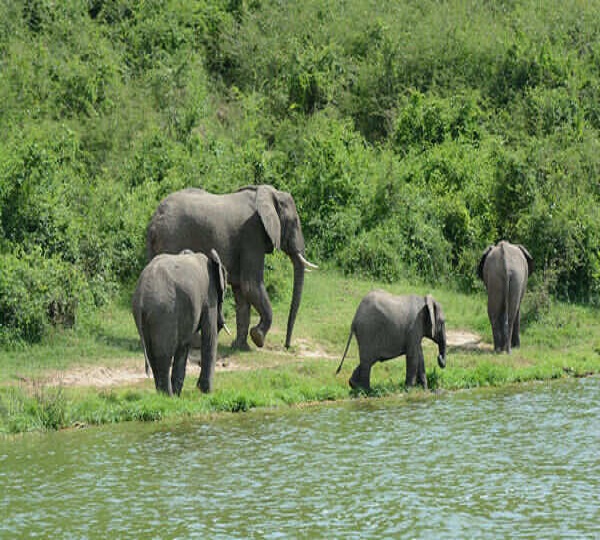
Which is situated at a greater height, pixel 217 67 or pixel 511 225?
pixel 217 67

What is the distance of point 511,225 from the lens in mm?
24703

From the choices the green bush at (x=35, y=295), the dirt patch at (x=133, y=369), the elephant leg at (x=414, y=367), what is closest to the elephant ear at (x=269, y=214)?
the dirt patch at (x=133, y=369)

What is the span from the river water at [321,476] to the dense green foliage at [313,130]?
5.15 meters

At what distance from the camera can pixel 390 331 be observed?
15195 millimetres

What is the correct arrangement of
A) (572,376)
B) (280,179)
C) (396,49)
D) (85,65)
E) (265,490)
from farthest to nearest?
(396,49) < (85,65) < (280,179) < (572,376) < (265,490)

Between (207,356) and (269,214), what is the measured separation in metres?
3.88

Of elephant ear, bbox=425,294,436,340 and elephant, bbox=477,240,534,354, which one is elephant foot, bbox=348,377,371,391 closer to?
elephant ear, bbox=425,294,436,340

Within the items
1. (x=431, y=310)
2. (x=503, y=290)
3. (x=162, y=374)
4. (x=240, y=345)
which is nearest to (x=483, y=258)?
(x=503, y=290)

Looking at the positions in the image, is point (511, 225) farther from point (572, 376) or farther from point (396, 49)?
point (396, 49)

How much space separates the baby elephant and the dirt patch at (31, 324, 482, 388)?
196 centimetres

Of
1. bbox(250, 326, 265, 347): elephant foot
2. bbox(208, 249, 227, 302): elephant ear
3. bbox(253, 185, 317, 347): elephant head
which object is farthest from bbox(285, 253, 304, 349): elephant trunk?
bbox(208, 249, 227, 302): elephant ear

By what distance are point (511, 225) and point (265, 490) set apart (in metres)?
15.2

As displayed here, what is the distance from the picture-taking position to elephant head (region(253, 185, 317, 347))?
58.1ft

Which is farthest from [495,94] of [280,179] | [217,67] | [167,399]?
[167,399]
